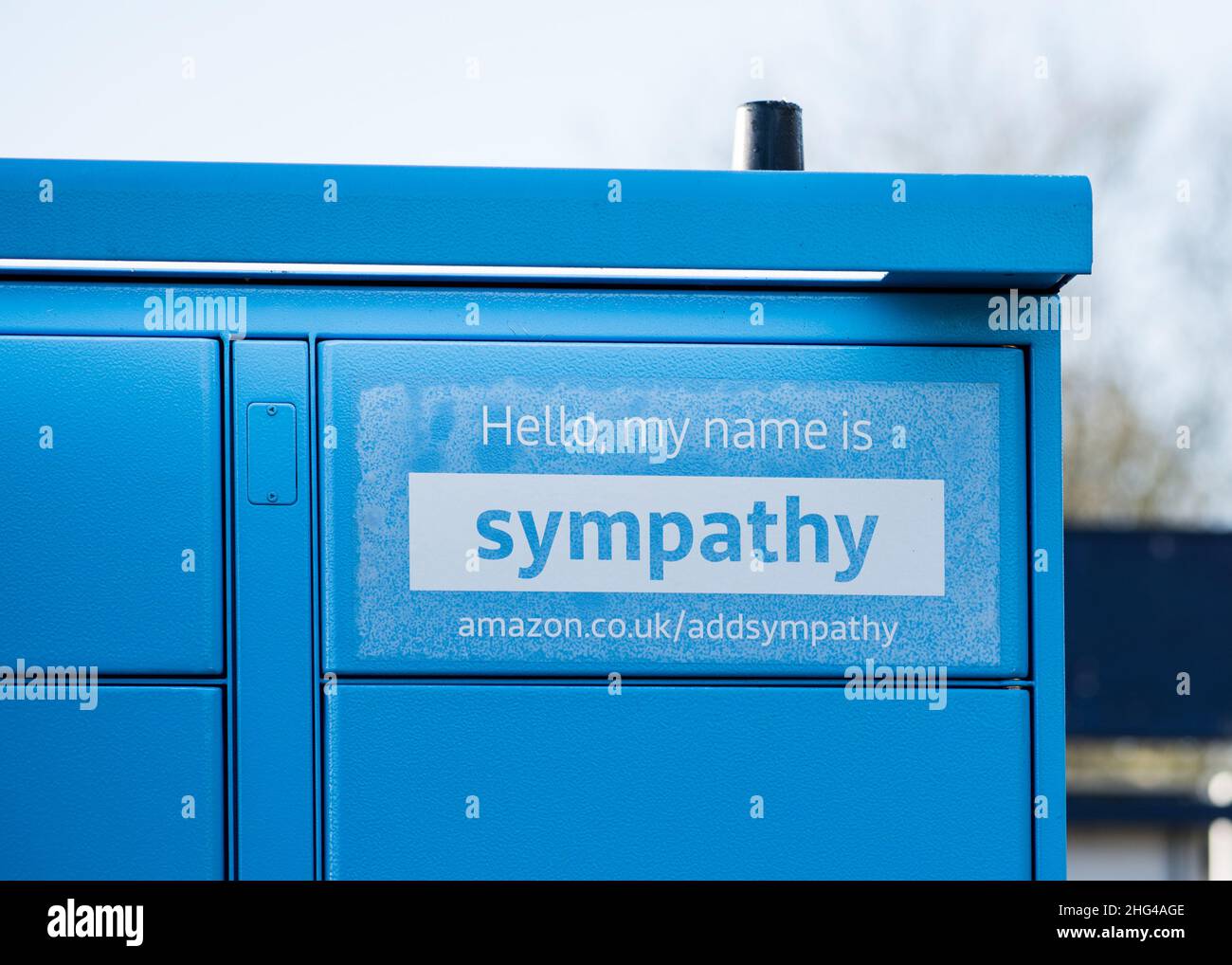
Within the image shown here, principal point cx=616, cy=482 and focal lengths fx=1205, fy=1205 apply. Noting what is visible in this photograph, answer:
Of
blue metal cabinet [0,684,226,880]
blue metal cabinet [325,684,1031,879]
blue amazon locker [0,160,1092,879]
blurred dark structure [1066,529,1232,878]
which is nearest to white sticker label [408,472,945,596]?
blue amazon locker [0,160,1092,879]

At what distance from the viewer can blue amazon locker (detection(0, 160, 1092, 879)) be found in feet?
6.82

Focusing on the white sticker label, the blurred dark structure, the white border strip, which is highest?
the white border strip

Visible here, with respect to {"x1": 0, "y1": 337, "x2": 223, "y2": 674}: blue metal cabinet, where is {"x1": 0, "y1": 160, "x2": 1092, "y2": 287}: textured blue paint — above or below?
above

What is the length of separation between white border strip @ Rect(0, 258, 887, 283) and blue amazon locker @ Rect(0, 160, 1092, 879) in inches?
0.5

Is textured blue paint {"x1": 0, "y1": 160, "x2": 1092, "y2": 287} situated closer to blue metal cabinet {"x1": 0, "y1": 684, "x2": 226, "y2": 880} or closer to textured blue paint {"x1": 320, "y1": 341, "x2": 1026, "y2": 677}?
textured blue paint {"x1": 320, "y1": 341, "x2": 1026, "y2": 677}

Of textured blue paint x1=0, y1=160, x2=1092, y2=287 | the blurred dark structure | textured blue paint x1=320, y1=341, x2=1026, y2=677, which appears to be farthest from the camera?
the blurred dark structure

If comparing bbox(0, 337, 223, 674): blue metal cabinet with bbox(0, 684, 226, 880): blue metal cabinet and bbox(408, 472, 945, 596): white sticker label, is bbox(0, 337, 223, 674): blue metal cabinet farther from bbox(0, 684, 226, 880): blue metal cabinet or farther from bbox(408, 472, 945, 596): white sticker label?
bbox(408, 472, 945, 596): white sticker label

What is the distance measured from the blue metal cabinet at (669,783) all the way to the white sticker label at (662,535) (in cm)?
20

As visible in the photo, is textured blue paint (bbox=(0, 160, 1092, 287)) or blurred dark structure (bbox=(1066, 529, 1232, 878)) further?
blurred dark structure (bbox=(1066, 529, 1232, 878))

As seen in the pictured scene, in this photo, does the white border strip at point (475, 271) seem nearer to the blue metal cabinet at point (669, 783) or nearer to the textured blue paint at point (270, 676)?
the textured blue paint at point (270, 676)

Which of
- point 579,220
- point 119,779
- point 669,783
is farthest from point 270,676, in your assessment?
point 579,220

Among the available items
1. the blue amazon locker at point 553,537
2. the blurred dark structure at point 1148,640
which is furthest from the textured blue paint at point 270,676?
the blurred dark structure at point 1148,640

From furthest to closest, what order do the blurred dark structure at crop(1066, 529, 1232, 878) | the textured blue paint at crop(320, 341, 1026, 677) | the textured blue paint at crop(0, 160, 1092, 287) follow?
the blurred dark structure at crop(1066, 529, 1232, 878) < the textured blue paint at crop(320, 341, 1026, 677) < the textured blue paint at crop(0, 160, 1092, 287)

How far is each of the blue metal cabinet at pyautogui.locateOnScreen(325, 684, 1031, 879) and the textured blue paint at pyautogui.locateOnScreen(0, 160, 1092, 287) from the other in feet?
2.51
